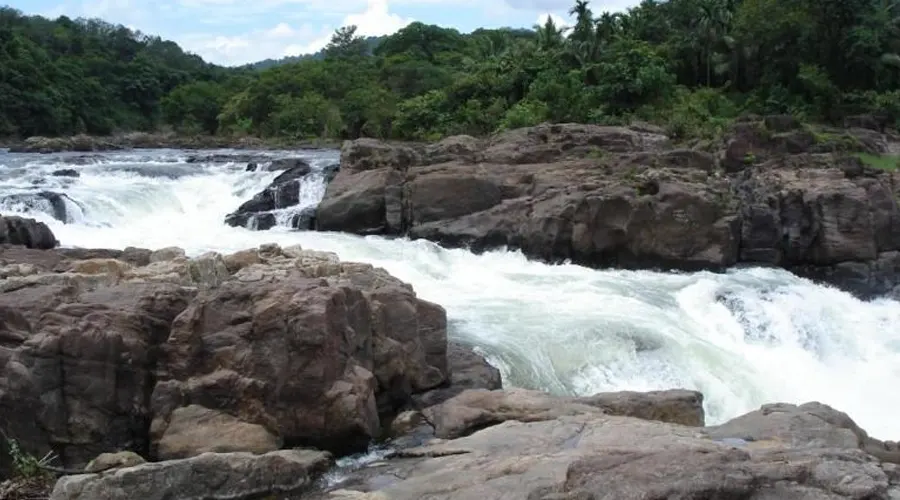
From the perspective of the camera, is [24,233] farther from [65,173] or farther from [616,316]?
[616,316]

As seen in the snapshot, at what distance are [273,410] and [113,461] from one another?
1.55 m

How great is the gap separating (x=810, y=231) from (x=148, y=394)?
16.4 m

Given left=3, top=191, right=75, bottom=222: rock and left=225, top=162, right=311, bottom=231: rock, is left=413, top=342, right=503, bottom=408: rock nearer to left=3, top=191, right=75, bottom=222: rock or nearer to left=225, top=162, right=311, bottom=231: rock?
left=225, top=162, right=311, bottom=231: rock

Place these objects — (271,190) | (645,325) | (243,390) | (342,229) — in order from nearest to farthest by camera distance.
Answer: (243,390) → (645,325) → (342,229) → (271,190)

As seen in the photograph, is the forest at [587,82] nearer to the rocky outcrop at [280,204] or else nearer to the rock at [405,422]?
the rocky outcrop at [280,204]

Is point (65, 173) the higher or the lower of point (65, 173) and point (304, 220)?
the higher

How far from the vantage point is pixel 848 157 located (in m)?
23.3

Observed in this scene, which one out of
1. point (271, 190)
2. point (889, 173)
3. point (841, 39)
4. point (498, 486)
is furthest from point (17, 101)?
point (498, 486)

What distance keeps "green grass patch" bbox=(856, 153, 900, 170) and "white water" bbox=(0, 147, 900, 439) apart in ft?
24.4

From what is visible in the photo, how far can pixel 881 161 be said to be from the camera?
26797 mm

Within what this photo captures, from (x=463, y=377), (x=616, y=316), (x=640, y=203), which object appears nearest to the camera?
(x=463, y=377)

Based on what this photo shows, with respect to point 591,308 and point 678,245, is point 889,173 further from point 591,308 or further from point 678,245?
point 591,308

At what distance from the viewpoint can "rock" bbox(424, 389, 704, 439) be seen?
31.3 ft

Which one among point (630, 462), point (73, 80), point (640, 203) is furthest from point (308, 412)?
point (73, 80)
